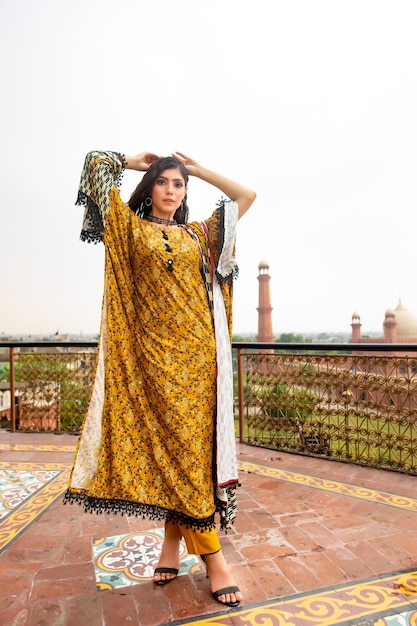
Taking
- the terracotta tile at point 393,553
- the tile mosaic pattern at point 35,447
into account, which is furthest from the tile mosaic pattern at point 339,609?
the tile mosaic pattern at point 35,447

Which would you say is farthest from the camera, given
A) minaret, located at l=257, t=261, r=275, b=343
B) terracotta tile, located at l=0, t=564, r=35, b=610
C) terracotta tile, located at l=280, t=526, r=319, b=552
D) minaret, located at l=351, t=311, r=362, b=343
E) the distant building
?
minaret, located at l=351, t=311, r=362, b=343

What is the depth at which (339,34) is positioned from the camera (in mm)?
5031

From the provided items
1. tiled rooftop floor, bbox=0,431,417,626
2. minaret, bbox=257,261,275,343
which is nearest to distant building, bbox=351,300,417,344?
minaret, bbox=257,261,275,343

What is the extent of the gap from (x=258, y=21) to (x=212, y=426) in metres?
4.87

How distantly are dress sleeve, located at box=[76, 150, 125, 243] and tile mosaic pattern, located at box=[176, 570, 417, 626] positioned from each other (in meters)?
1.34

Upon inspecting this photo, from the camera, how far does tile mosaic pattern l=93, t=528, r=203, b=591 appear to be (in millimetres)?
1492

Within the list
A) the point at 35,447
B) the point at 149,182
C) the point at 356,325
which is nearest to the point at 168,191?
the point at 149,182

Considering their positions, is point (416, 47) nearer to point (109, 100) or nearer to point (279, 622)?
point (109, 100)

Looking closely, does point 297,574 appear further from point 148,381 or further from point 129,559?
point 148,381

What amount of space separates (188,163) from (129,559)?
5.30 ft

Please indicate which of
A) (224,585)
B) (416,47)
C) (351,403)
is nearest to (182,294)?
(224,585)

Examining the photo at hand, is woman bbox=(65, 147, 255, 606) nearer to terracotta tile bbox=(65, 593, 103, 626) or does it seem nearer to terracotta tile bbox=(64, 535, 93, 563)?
terracotta tile bbox=(65, 593, 103, 626)

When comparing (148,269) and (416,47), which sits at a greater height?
(416,47)

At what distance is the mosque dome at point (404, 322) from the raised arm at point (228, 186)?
36.0 metres
